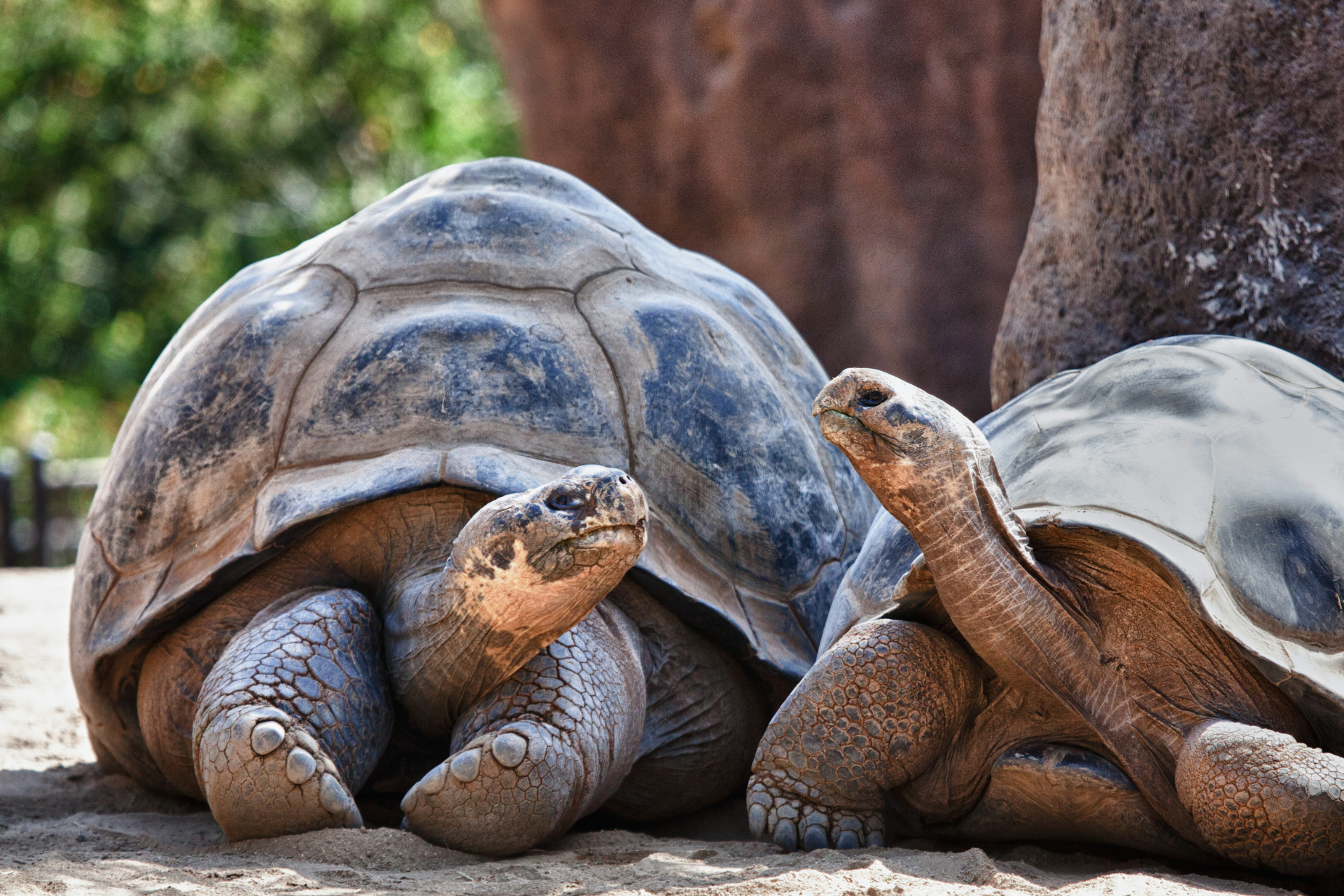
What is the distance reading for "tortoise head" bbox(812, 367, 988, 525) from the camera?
6.98 feet

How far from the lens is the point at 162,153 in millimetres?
13266

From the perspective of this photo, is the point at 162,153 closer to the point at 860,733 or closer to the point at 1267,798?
the point at 860,733

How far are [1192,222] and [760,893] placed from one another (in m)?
2.21

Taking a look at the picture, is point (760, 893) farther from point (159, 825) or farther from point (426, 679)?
point (159, 825)

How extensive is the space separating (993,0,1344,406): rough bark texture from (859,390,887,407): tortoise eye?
1.53m

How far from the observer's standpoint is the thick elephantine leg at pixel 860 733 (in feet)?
7.97

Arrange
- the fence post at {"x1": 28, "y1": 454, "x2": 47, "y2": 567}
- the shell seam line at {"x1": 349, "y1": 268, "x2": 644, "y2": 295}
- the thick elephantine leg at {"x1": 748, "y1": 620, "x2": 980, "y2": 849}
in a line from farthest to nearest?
the fence post at {"x1": 28, "y1": 454, "x2": 47, "y2": 567} → the shell seam line at {"x1": 349, "y1": 268, "x2": 644, "y2": 295} → the thick elephantine leg at {"x1": 748, "y1": 620, "x2": 980, "y2": 849}

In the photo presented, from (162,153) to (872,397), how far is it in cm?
1270

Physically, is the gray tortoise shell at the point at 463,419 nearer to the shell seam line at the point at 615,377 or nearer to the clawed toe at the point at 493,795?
the shell seam line at the point at 615,377

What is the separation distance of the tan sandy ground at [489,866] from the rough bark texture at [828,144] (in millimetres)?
5071

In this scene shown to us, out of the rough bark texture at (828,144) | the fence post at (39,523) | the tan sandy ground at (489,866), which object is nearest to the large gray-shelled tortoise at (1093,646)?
the tan sandy ground at (489,866)

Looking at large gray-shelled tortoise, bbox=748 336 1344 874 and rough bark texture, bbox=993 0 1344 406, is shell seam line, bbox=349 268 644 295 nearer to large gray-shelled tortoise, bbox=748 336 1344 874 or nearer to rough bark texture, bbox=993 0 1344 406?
large gray-shelled tortoise, bbox=748 336 1344 874

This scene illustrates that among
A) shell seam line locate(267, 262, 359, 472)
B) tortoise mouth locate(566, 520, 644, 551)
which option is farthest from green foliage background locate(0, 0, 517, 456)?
tortoise mouth locate(566, 520, 644, 551)

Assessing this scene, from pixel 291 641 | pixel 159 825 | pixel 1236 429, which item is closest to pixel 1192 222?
pixel 1236 429
